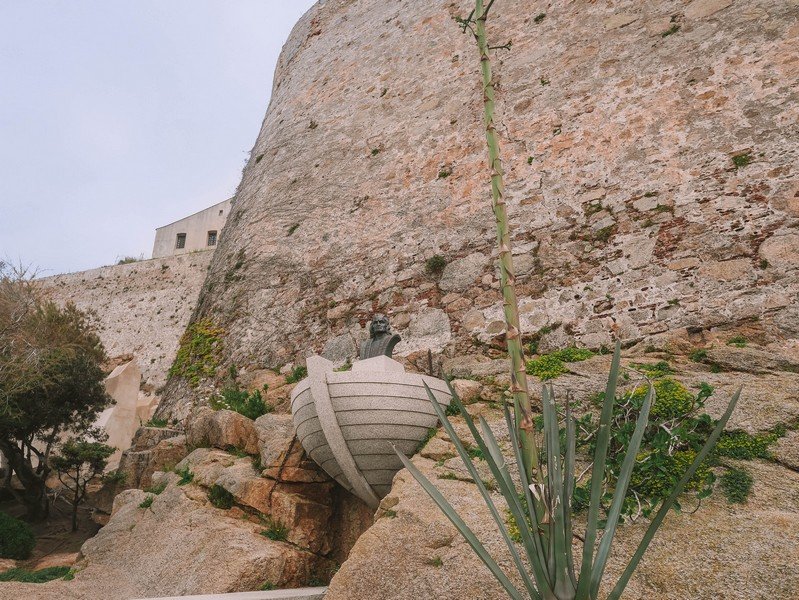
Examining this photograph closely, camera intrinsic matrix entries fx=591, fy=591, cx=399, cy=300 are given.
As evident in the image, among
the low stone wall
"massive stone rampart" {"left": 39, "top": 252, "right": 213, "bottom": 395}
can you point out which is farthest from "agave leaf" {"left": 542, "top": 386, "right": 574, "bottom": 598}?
"massive stone rampart" {"left": 39, "top": 252, "right": 213, "bottom": 395}

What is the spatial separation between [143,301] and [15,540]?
16433 mm

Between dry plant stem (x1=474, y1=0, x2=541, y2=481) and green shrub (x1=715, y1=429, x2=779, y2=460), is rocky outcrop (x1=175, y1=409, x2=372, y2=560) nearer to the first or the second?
green shrub (x1=715, y1=429, x2=779, y2=460)

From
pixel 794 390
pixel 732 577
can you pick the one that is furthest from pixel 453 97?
pixel 732 577

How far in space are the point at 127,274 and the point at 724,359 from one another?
2312cm

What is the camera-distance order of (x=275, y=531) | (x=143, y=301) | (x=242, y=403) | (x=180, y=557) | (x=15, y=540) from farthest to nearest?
(x=143, y=301) → (x=15, y=540) → (x=242, y=403) → (x=275, y=531) → (x=180, y=557)

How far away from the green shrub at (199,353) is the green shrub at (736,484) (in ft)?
22.4

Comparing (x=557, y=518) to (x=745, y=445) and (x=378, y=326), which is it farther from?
(x=378, y=326)

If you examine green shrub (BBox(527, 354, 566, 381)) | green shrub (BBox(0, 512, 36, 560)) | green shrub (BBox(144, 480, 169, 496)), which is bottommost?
green shrub (BBox(0, 512, 36, 560))

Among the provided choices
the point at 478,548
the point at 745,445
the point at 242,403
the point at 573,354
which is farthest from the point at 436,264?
the point at 478,548

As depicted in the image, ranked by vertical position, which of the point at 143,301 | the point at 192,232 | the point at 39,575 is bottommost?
the point at 39,575

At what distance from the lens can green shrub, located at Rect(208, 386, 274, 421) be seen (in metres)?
6.56

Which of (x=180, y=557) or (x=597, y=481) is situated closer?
(x=597, y=481)

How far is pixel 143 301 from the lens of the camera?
2248 cm

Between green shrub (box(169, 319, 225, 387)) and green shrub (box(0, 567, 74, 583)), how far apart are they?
3353 millimetres
